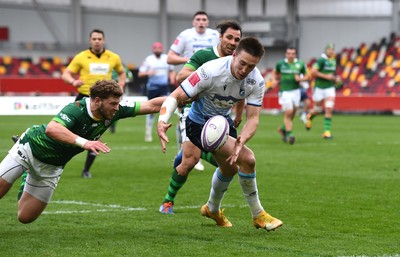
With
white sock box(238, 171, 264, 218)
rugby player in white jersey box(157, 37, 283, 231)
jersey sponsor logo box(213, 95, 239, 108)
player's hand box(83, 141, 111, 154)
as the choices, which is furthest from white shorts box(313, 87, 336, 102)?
player's hand box(83, 141, 111, 154)

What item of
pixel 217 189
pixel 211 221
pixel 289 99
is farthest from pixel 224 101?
pixel 289 99

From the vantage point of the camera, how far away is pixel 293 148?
806 inches

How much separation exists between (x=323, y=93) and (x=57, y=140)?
17.6 m

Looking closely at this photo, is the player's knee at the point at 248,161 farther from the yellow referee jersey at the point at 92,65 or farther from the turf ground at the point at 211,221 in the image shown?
the yellow referee jersey at the point at 92,65

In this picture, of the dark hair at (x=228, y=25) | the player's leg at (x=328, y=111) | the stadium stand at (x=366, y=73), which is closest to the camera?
the dark hair at (x=228, y=25)

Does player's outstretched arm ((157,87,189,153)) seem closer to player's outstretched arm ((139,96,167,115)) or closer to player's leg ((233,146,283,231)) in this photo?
player's outstretched arm ((139,96,167,115))

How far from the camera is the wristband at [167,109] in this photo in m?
8.28

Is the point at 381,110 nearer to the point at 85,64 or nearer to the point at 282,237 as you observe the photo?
the point at 85,64

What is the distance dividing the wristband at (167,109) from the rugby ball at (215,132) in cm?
37

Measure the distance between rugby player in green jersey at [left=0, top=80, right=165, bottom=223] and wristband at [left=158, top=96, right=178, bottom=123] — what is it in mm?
400

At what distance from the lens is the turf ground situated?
7906mm

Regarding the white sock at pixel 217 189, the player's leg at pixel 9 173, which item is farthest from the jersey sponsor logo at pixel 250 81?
the player's leg at pixel 9 173

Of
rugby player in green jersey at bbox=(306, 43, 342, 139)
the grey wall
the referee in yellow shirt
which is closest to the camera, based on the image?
the referee in yellow shirt

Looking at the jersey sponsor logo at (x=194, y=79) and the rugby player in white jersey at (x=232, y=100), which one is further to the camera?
the jersey sponsor logo at (x=194, y=79)
